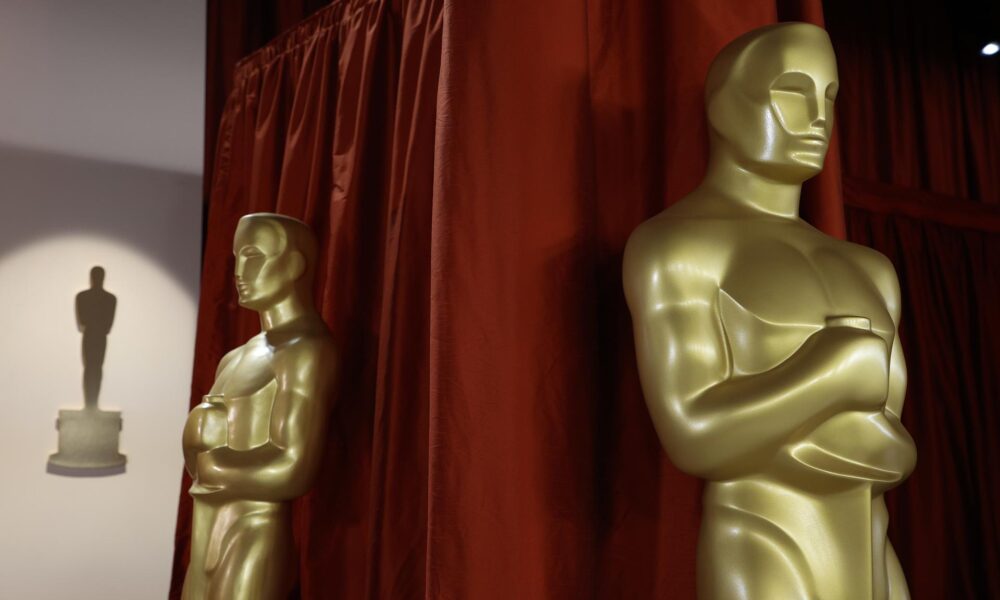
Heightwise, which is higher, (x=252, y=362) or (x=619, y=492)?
(x=252, y=362)

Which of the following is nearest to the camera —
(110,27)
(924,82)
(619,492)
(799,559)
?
(799,559)

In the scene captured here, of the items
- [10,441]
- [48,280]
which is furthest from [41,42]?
[10,441]

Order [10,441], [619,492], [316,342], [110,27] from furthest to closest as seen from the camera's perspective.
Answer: [110,27], [10,441], [316,342], [619,492]

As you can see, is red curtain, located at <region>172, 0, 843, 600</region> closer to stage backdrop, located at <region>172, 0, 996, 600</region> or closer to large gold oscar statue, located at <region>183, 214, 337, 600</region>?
stage backdrop, located at <region>172, 0, 996, 600</region>

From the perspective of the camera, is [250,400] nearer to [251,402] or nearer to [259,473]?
[251,402]

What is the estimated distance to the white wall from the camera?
288cm

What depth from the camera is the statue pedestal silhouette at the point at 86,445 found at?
9.54 feet

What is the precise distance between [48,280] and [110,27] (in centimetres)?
88

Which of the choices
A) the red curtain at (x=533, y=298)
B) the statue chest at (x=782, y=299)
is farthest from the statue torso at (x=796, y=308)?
the red curtain at (x=533, y=298)

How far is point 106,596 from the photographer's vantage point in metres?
2.92

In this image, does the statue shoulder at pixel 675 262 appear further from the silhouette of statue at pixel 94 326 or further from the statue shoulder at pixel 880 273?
the silhouette of statue at pixel 94 326

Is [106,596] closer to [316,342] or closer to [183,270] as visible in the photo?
[183,270]

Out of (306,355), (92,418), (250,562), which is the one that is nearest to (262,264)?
(306,355)

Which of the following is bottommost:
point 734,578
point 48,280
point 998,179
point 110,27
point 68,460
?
point 68,460
